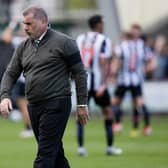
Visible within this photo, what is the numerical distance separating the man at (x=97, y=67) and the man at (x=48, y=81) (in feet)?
19.1

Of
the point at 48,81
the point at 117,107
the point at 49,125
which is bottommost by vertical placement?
the point at 117,107

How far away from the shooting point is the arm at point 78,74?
12117 millimetres

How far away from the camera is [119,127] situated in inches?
936

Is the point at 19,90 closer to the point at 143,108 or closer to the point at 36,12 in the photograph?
the point at 143,108

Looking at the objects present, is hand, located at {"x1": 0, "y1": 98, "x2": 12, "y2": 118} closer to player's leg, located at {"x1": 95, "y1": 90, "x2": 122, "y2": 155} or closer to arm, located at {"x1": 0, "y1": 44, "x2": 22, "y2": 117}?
arm, located at {"x1": 0, "y1": 44, "x2": 22, "y2": 117}

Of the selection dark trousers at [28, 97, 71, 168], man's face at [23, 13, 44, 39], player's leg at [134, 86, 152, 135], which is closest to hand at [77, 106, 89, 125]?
dark trousers at [28, 97, 71, 168]

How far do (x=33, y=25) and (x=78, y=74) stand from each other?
829 mm

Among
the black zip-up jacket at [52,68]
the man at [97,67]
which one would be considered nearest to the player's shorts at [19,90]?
the man at [97,67]

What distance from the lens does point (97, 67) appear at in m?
18.5

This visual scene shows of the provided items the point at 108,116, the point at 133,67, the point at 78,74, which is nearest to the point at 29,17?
the point at 78,74

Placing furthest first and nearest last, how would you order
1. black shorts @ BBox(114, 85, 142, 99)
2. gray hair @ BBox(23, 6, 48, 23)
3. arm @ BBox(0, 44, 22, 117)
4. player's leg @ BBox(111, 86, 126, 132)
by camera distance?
1. player's leg @ BBox(111, 86, 126, 132)
2. black shorts @ BBox(114, 85, 142, 99)
3. arm @ BBox(0, 44, 22, 117)
4. gray hair @ BBox(23, 6, 48, 23)

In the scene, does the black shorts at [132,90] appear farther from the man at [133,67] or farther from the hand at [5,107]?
the hand at [5,107]

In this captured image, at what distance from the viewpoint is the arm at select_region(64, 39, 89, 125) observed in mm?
12117

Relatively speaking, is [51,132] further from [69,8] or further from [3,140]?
[69,8]
